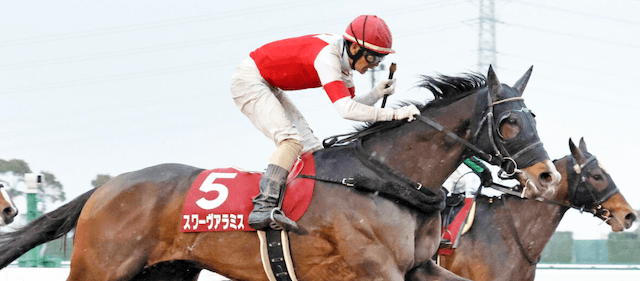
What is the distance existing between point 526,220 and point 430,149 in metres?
2.39

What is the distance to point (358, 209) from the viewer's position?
3928mm

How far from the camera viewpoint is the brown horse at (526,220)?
5852mm

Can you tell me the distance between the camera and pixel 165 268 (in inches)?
174

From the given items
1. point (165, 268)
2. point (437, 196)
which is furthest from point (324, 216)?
point (165, 268)

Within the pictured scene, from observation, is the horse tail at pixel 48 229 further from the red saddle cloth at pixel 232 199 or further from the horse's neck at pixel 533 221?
the horse's neck at pixel 533 221

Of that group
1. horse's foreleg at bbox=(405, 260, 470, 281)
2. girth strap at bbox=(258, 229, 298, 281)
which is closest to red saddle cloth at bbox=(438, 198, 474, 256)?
horse's foreleg at bbox=(405, 260, 470, 281)

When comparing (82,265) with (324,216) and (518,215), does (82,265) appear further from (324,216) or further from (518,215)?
(518,215)

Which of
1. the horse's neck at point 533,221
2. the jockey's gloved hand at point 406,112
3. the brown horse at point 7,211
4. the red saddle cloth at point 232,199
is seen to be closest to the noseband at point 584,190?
the horse's neck at point 533,221

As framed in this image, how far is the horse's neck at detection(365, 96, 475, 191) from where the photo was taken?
402 cm

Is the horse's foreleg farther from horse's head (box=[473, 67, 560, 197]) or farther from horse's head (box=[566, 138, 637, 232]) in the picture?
horse's head (box=[566, 138, 637, 232])

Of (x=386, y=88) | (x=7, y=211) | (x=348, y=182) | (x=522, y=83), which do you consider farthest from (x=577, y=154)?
(x=7, y=211)

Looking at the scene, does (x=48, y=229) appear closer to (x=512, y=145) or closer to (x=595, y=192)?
(x=512, y=145)

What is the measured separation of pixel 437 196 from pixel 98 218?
2059mm

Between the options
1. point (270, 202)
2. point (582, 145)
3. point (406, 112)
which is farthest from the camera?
point (582, 145)
